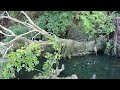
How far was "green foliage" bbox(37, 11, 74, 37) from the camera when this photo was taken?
8.12m

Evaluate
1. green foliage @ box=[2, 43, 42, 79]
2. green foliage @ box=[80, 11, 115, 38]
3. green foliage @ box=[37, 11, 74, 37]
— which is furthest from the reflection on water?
green foliage @ box=[2, 43, 42, 79]

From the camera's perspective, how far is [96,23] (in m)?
8.06

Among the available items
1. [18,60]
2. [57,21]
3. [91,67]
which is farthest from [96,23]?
[18,60]

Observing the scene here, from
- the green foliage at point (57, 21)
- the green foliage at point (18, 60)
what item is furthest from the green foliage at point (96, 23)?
the green foliage at point (18, 60)

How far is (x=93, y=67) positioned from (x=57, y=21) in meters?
2.09

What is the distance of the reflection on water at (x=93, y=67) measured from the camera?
6.48 m

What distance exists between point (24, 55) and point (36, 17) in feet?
14.1

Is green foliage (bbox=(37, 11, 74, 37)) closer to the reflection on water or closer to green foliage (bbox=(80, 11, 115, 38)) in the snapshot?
green foliage (bbox=(80, 11, 115, 38))

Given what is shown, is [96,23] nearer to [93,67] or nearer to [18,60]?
[93,67]

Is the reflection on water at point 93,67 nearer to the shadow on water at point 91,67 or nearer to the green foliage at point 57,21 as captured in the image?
the shadow on water at point 91,67

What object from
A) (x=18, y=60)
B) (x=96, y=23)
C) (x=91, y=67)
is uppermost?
(x=96, y=23)
